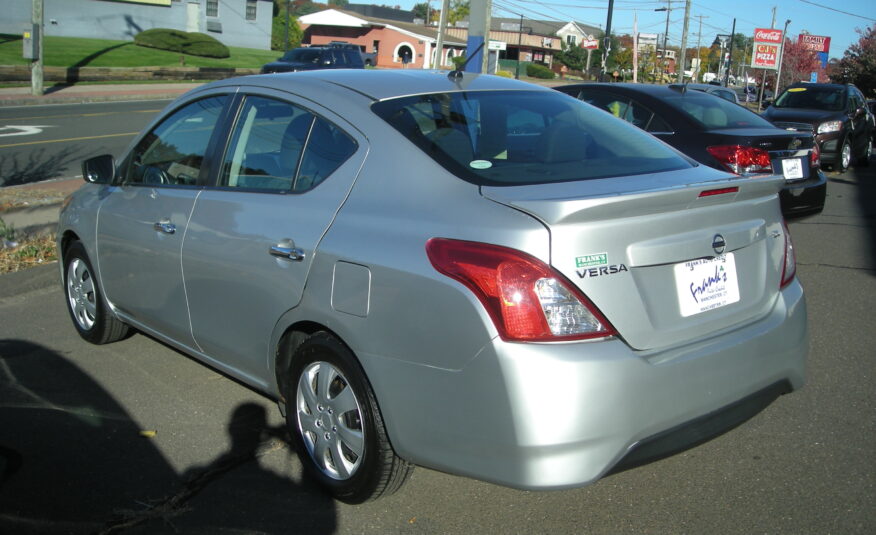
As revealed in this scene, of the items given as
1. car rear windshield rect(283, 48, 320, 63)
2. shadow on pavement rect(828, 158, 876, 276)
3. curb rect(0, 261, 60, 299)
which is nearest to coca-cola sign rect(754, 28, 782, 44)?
shadow on pavement rect(828, 158, 876, 276)

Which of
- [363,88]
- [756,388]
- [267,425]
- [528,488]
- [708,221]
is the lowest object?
[267,425]

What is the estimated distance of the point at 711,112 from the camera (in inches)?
360

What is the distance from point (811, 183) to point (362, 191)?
7.08m

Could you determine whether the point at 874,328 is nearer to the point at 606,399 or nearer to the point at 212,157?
the point at 606,399

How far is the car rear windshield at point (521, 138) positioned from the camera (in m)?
3.28

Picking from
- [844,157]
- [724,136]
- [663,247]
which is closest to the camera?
[663,247]

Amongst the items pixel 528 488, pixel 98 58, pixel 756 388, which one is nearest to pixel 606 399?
pixel 528 488

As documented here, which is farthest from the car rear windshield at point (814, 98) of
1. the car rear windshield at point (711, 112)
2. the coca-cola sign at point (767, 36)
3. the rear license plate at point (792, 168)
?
the coca-cola sign at point (767, 36)

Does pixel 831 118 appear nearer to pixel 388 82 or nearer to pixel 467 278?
pixel 388 82

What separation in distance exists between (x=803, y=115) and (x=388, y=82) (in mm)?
14432

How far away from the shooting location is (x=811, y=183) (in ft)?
29.3

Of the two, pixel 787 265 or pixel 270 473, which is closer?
pixel 787 265

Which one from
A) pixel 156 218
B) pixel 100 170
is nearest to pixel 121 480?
pixel 156 218

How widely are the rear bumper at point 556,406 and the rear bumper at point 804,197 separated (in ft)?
20.4
